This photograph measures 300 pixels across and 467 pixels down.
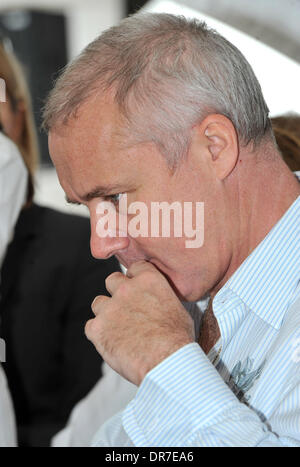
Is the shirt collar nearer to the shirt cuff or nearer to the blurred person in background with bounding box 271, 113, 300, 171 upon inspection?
the shirt cuff

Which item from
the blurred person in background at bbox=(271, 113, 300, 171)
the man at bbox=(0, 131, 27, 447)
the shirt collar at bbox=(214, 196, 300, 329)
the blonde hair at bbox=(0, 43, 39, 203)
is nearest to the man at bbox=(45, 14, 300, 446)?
the shirt collar at bbox=(214, 196, 300, 329)

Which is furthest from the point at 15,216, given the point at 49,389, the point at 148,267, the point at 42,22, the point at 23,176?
the point at 42,22

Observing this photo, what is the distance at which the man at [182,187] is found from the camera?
2.06ft

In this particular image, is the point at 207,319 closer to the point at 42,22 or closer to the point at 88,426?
the point at 88,426

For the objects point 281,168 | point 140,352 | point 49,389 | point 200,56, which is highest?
point 200,56

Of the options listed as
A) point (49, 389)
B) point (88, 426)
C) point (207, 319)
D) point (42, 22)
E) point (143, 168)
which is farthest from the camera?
point (42, 22)

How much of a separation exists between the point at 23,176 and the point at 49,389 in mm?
377

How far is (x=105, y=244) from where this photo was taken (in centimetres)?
71

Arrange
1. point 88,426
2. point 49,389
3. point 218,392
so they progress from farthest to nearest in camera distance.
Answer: point 49,389, point 88,426, point 218,392

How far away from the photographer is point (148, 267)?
693mm

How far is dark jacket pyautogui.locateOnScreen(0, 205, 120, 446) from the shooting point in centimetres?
112

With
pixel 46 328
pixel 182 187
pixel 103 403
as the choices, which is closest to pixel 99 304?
pixel 182 187

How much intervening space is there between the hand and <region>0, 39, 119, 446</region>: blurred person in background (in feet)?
1.32

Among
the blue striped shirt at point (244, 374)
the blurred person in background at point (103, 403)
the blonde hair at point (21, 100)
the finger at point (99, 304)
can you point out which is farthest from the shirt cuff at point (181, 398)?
the blonde hair at point (21, 100)
